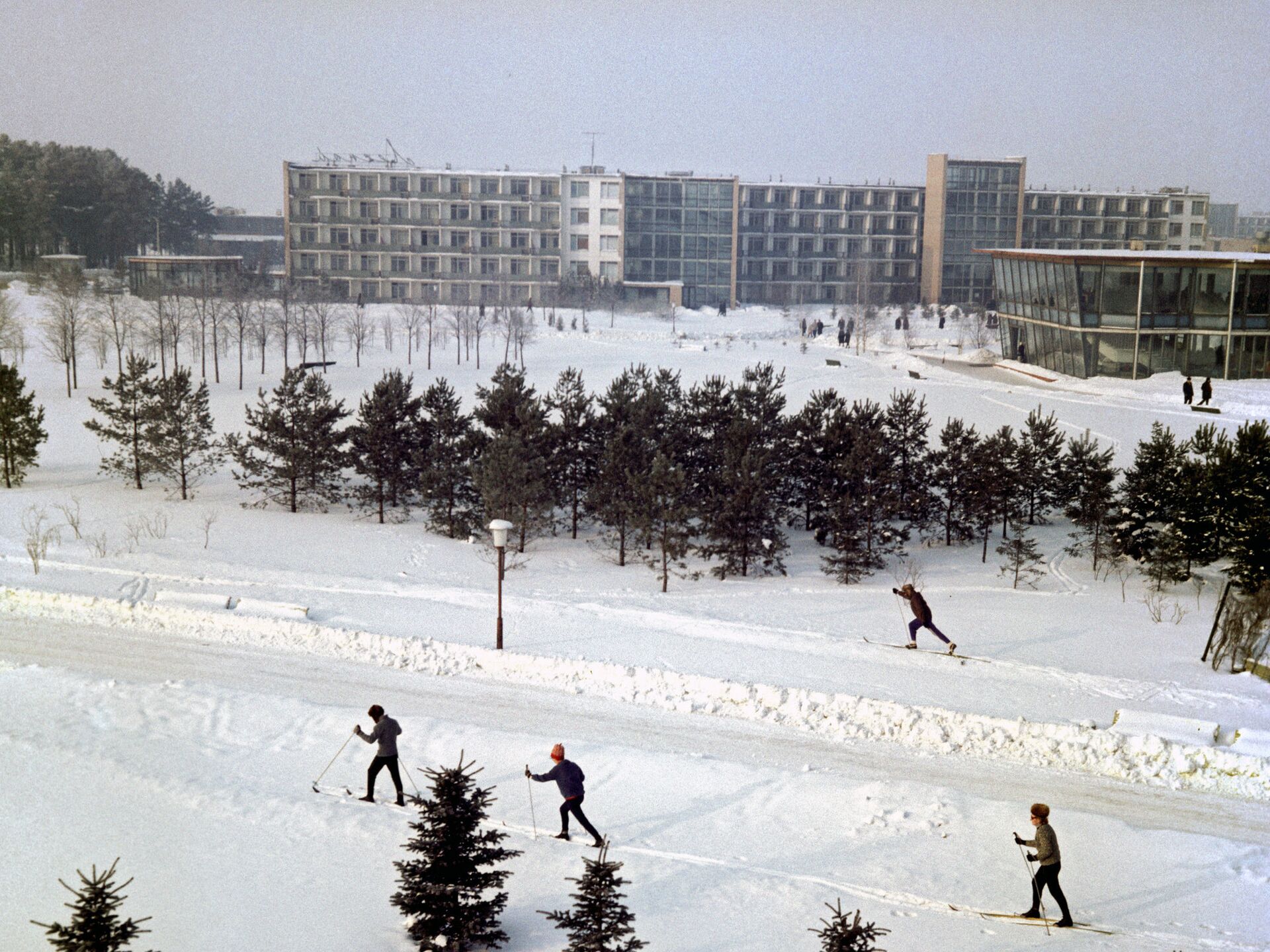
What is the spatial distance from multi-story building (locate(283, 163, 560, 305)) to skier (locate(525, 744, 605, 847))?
63.2 meters

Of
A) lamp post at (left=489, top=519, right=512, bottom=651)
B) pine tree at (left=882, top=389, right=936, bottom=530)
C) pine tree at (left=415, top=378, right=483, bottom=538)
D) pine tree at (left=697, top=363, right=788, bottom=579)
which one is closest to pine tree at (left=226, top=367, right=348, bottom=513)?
pine tree at (left=415, top=378, right=483, bottom=538)

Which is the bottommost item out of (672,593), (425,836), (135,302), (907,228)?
(672,593)

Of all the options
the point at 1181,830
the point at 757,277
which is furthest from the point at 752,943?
the point at 757,277

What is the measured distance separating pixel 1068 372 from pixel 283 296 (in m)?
32.9

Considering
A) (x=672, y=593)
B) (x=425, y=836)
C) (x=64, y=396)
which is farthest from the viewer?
(x=64, y=396)

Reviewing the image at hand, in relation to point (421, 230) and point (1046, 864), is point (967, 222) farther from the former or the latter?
point (1046, 864)

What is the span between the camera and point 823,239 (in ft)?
268

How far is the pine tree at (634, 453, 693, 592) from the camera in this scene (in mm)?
21141

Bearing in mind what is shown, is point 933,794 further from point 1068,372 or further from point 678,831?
point 1068,372

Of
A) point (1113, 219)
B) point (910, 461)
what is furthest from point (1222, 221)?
point (910, 461)

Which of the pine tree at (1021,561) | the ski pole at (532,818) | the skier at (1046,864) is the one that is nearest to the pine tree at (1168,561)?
the pine tree at (1021,561)

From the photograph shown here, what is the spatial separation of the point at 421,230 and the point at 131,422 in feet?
160

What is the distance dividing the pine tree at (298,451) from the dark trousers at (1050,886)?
19.1 m

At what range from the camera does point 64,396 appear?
39500 millimetres
